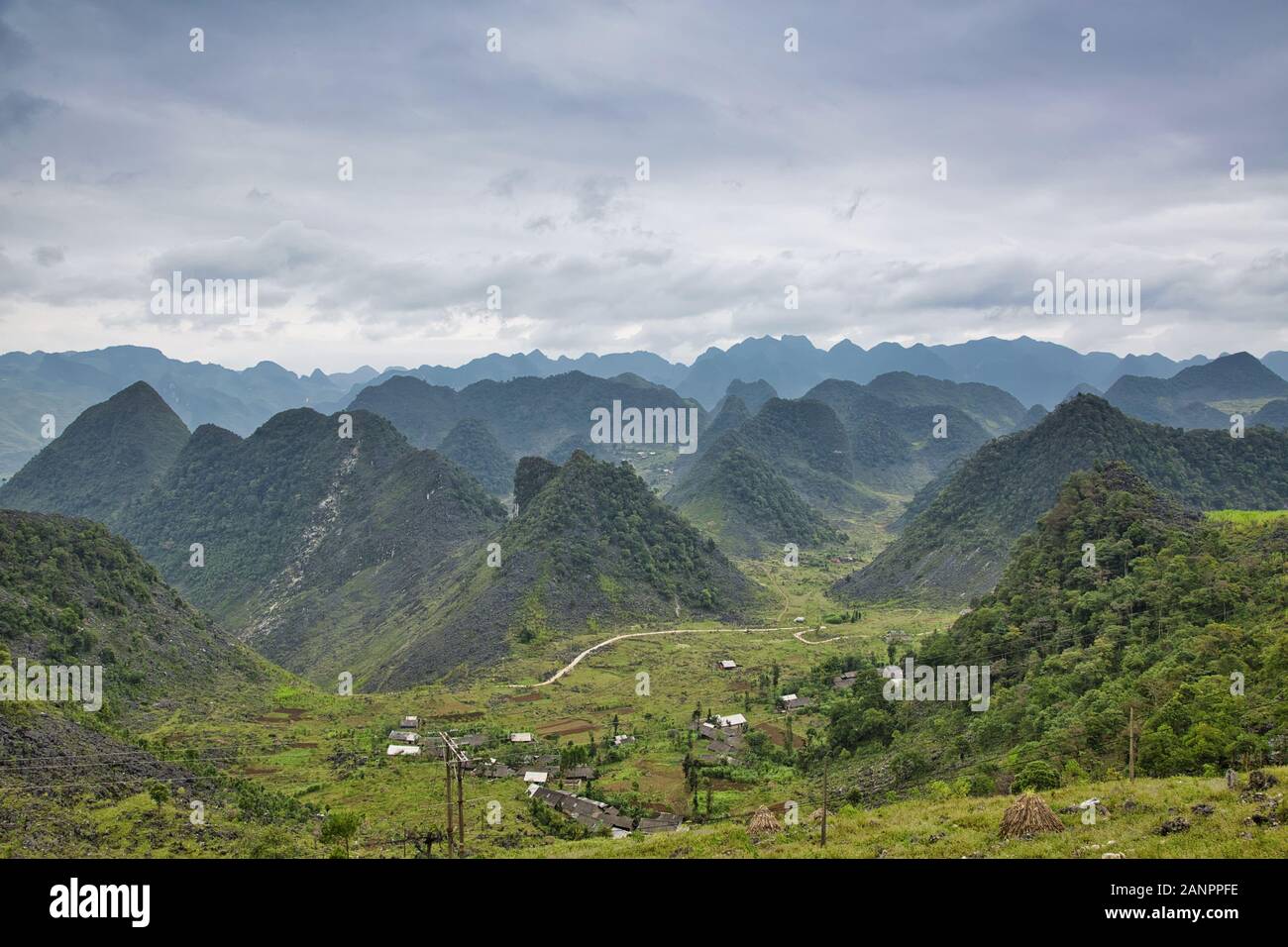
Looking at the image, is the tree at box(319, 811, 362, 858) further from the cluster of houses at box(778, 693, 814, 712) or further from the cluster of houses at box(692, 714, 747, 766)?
the cluster of houses at box(778, 693, 814, 712)

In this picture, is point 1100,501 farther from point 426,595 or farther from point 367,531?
point 367,531

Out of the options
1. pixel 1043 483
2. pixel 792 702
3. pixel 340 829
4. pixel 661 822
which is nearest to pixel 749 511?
pixel 1043 483

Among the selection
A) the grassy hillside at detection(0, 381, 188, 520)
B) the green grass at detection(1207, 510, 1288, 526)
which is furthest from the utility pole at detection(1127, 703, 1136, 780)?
the grassy hillside at detection(0, 381, 188, 520)

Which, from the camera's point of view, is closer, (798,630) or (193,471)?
(798,630)

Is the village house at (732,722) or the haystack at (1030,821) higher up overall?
the haystack at (1030,821)

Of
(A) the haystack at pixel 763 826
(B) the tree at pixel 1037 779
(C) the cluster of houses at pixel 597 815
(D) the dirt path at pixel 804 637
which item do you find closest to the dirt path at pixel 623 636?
(D) the dirt path at pixel 804 637

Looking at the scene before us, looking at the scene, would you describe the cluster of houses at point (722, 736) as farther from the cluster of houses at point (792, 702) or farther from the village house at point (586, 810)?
the village house at point (586, 810)
